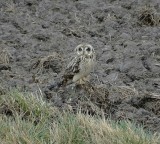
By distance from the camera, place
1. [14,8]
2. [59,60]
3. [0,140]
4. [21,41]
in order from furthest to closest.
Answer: [14,8] < [21,41] < [59,60] < [0,140]

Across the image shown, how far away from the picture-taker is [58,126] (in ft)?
26.7

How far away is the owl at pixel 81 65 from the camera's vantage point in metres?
9.60

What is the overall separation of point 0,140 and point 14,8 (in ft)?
18.8

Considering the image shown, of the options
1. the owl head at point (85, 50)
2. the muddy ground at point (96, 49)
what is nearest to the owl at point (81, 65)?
the owl head at point (85, 50)

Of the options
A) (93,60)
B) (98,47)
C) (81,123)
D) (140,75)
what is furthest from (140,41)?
(81,123)

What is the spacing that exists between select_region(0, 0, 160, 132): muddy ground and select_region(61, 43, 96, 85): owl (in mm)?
157

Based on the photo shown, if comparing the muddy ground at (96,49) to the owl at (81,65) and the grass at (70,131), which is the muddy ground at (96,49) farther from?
the grass at (70,131)

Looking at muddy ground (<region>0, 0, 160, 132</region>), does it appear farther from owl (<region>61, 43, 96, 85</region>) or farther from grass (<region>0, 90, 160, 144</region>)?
grass (<region>0, 90, 160, 144</region>)

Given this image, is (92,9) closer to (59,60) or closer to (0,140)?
(59,60)

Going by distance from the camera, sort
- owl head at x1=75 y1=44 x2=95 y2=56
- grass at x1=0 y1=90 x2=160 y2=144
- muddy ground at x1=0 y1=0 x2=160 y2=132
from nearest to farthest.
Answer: grass at x1=0 y1=90 x2=160 y2=144
muddy ground at x1=0 y1=0 x2=160 y2=132
owl head at x1=75 y1=44 x2=95 y2=56

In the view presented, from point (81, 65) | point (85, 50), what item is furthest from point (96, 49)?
point (81, 65)

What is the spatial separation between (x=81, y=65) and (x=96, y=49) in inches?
82.5

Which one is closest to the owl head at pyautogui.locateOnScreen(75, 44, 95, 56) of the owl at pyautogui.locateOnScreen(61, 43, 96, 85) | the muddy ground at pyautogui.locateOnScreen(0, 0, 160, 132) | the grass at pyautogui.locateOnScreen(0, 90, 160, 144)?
the owl at pyautogui.locateOnScreen(61, 43, 96, 85)

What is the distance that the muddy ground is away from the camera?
9523 mm
